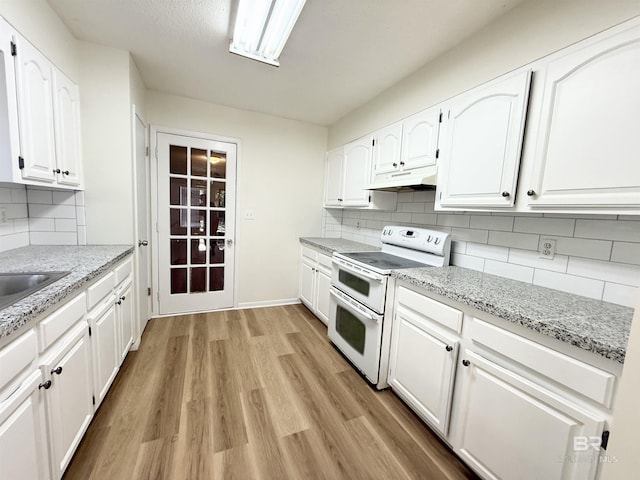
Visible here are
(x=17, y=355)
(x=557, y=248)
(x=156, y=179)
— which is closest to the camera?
(x=17, y=355)

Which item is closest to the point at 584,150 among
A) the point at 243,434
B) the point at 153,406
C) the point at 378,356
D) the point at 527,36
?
the point at 527,36

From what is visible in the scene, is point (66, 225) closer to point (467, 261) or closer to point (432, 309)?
point (432, 309)

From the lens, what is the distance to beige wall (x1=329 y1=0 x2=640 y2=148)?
3.77ft

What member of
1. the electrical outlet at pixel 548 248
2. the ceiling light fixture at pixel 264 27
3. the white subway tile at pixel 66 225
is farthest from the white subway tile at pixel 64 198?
the electrical outlet at pixel 548 248

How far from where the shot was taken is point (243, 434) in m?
1.49

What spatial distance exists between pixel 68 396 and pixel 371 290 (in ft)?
5.53

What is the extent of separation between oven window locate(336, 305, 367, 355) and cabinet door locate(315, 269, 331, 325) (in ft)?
1.33

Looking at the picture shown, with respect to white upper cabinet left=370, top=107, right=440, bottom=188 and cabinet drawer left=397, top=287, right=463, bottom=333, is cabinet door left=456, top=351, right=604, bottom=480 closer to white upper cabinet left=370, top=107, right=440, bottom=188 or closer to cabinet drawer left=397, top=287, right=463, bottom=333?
cabinet drawer left=397, top=287, right=463, bottom=333

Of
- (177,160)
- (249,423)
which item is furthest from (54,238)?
(249,423)

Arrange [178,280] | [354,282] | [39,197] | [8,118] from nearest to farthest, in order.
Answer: [8,118] < [39,197] < [354,282] < [178,280]

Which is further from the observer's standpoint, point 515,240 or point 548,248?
point 515,240

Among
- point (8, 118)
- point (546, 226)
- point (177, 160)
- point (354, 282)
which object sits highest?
point (177, 160)

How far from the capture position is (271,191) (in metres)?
3.28

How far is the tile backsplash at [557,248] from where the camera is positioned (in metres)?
1.21
